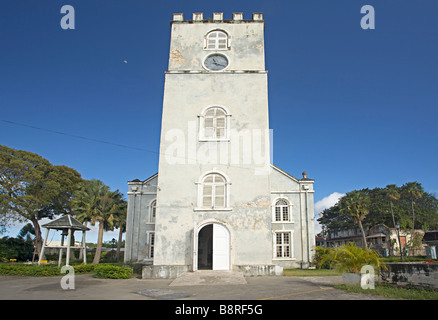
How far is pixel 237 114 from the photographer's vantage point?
20891mm

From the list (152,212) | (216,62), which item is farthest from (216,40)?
(152,212)

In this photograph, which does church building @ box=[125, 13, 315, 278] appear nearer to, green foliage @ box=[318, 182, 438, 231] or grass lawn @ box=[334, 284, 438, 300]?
grass lawn @ box=[334, 284, 438, 300]

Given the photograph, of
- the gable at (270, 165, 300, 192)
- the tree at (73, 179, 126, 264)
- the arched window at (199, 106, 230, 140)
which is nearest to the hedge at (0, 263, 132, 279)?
the tree at (73, 179, 126, 264)

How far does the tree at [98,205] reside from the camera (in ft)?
97.9

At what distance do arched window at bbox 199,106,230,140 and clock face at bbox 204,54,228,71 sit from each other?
3083 mm

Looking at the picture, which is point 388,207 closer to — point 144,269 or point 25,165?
point 144,269

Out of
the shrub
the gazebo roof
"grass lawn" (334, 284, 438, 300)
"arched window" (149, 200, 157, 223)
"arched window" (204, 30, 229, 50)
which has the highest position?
"arched window" (204, 30, 229, 50)

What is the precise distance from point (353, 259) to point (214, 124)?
11.8 meters

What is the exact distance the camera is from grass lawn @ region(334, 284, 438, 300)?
9.85 metres

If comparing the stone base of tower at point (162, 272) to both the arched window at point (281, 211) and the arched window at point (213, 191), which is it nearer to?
the arched window at point (213, 191)

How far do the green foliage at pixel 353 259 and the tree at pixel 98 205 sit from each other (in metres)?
23.4

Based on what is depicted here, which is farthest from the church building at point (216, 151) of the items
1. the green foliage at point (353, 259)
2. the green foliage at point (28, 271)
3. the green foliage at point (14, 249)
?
the green foliage at point (14, 249)

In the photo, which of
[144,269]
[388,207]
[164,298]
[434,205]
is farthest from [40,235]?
[434,205]
